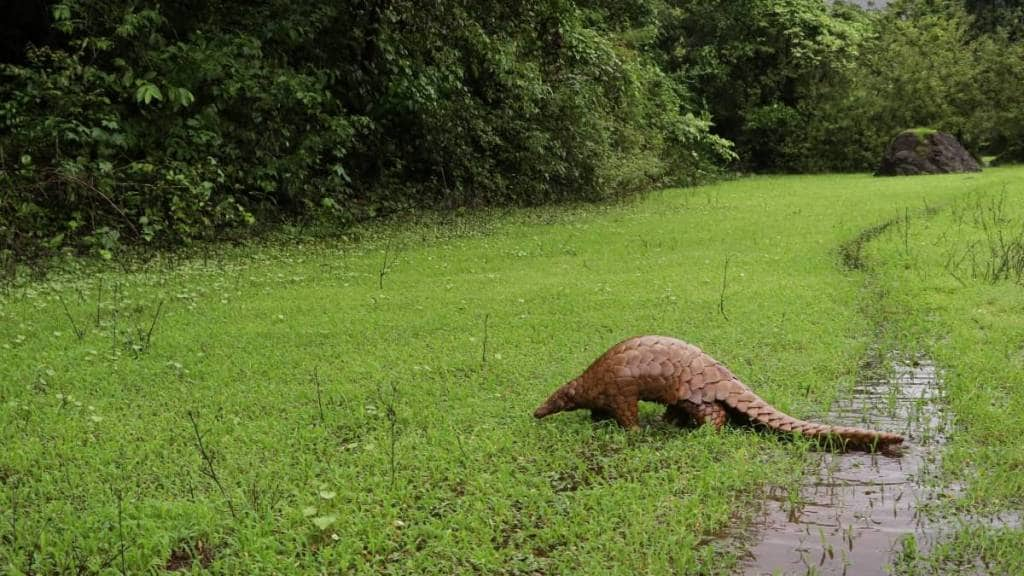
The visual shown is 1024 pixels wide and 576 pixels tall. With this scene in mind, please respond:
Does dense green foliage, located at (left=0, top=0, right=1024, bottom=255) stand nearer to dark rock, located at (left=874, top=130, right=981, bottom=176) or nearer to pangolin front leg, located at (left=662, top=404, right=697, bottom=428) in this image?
dark rock, located at (left=874, top=130, right=981, bottom=176)

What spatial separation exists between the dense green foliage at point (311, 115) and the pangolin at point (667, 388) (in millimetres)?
7188

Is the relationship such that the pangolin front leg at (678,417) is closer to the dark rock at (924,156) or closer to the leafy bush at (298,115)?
the leafy bush at (298,115)

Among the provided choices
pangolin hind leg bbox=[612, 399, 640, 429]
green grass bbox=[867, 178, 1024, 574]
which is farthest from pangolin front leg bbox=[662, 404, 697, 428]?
green grass bbox=[867, 178, 1024, 574]

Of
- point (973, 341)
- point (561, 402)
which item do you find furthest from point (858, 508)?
point (973, 341)

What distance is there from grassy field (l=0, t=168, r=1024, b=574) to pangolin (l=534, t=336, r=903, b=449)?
0.14 m

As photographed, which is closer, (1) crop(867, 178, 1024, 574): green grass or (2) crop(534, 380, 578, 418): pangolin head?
(1) crop(867, 178, 1024, 574): green grass

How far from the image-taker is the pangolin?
4.86 meters

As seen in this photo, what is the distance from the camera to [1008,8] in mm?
36312

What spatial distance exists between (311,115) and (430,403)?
8765 mm

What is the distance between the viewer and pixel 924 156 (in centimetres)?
2462

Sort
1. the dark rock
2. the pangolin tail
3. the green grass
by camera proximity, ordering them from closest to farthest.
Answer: the green grass
the pangolin tail
the dark rock

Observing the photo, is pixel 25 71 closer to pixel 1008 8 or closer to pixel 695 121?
pixel 695 121

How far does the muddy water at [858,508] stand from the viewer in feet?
11.9

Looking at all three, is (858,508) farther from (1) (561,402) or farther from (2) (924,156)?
(2) (924,156)
